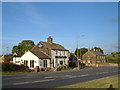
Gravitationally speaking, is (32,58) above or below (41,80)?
above

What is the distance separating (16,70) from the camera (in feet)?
111

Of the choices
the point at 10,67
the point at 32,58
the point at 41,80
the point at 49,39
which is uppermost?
the point at 49,39

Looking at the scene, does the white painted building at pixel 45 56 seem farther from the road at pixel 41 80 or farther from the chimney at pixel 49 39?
the road at pixel 41 80

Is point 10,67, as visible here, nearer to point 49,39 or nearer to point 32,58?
point 32,58

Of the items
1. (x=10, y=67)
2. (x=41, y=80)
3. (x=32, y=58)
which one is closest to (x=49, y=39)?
(x=32, y=58)

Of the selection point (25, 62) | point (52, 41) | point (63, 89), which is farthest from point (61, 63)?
point (63, 89)

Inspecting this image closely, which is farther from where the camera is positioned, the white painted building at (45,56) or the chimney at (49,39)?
the chimney at (49,39)

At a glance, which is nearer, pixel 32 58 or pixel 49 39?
pixel 32 58

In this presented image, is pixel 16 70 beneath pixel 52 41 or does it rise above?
beneath

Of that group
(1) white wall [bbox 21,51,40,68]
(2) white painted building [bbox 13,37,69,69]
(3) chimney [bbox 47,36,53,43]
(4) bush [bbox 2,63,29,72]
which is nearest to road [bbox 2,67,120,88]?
(4) bush [bbox 2,63,29,72]

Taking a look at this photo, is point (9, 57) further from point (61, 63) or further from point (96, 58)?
point (96, 58)

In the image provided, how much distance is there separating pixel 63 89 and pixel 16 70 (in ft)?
75.1

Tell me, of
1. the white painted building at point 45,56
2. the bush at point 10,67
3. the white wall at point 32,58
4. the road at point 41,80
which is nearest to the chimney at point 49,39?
the white painted building at point 45,56

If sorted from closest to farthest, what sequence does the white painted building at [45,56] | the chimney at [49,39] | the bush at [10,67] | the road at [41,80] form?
the road at [41,80]
the bush at [10,67]
the white painted building at [45,56]
the chimney at [49,39]
